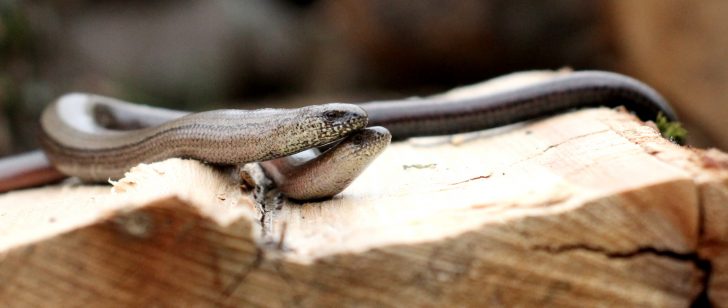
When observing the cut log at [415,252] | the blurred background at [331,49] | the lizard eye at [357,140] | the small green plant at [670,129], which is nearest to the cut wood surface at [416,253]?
the cut log at [415,252]

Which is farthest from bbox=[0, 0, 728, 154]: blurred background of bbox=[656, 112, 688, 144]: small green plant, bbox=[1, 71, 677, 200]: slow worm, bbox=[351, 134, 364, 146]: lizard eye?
bbox=[351, 134, 364, 146]: lizard eye

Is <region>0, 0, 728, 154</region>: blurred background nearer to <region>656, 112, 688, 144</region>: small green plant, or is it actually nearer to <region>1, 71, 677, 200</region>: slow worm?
<region>656, 112, 688, 144</region>: small green plant

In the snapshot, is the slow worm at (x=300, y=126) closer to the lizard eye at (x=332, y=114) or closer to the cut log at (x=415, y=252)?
the lizard eye at (x=332, y=114)

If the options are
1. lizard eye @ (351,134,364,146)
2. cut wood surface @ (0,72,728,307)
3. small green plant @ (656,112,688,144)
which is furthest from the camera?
small green plant @ (656,112,688,144)

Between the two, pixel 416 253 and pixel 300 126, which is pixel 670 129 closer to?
pixel 300 126

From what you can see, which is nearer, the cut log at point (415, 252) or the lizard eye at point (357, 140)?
→ the cut log at point (415, 252)

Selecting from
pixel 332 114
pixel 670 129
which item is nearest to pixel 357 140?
pixel 332 114
